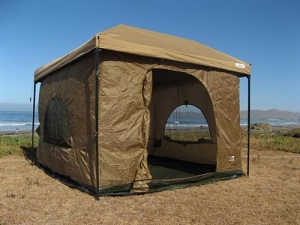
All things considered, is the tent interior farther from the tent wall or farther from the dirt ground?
the dirt ground

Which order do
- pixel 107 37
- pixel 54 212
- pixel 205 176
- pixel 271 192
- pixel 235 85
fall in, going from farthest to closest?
pixel 235 85 < pixel 205 176 < pixel 271 192 < pixel 107 37 < pixel 54 212

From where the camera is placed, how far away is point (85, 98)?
5.69 meters

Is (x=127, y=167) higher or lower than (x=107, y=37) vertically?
lower

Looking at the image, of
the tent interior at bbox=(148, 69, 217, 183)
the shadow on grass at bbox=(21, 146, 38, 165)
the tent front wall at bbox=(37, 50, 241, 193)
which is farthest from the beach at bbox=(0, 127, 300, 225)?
the shadow on grass at bbox=(21, 146, 38, 165)

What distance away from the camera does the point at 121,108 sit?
5496 mm

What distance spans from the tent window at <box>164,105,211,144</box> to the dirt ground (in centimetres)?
170

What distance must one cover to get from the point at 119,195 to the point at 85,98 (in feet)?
5.59

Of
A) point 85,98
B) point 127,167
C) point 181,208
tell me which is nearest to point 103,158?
point 127,167

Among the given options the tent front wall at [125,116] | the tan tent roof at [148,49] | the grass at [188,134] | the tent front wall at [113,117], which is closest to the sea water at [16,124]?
the grass at [188,134]

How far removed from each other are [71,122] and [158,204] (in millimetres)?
2316

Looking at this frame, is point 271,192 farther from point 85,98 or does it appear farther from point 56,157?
point 56,157

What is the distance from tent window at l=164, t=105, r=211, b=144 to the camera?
8141 millimetres

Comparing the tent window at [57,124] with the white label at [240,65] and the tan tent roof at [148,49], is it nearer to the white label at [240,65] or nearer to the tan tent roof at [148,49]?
the tan tent roof at [148,49]

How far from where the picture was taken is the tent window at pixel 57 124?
6.48 metres
